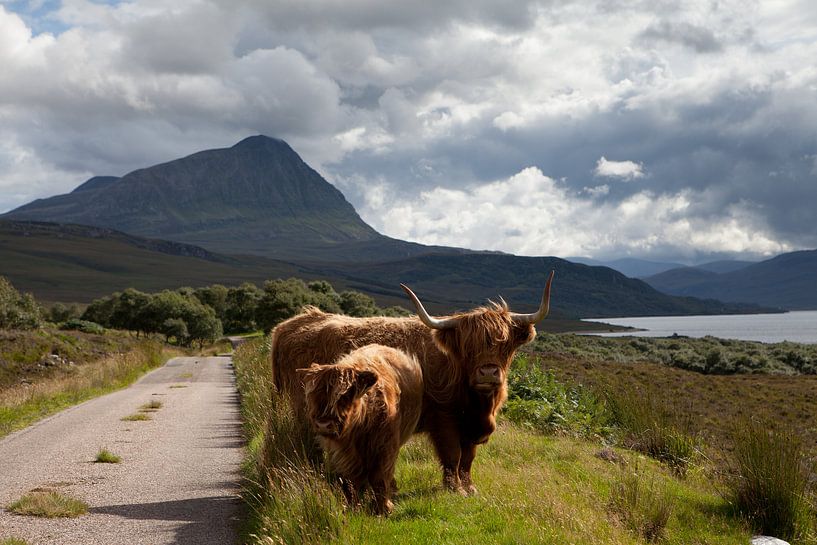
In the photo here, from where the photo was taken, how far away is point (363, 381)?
4977 mm

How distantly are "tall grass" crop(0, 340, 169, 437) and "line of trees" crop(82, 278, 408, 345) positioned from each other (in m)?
22.5

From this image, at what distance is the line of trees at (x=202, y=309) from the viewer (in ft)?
168

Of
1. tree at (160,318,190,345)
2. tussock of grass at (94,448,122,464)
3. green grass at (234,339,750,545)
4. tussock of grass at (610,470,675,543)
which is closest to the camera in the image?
green grass at (234,339,750,545)

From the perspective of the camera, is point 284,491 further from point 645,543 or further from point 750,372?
point 750,372

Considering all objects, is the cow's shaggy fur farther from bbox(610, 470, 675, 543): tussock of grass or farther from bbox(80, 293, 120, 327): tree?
bbox(80, 293, 120, 327): tree

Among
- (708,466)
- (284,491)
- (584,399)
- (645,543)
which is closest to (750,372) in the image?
(584,399)

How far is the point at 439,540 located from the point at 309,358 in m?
3.19

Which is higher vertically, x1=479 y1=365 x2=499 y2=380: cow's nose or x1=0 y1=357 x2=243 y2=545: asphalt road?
x1=479 y1=365 x2=499 y2=380: cow's nose

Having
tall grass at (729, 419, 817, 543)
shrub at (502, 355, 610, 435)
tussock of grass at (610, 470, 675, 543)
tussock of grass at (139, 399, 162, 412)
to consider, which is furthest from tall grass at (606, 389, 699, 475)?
tussock of grass at (139, 399, 162, 412)

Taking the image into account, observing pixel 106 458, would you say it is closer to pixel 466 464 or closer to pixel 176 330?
pixel 466 464

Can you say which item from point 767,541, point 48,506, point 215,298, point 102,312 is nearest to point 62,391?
point 48,506

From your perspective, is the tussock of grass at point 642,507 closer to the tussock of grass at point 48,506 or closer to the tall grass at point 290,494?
the tall grass at point 290,494

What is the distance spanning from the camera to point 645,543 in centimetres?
591

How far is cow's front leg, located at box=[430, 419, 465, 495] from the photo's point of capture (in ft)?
20.9
